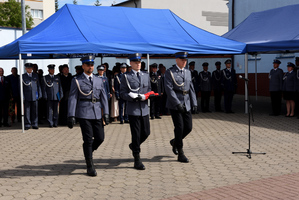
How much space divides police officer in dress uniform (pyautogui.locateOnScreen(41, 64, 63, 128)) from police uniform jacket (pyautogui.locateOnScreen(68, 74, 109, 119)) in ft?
20.7

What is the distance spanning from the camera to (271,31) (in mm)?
15461

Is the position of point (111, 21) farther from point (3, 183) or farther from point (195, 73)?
point (3, 183)

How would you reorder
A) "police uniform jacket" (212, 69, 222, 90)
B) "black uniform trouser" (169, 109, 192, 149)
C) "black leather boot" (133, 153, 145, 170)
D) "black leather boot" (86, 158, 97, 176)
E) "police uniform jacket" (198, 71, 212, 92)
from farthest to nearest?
"police uniform jacket" (198, 71, 212, 92) → "police uniform jacket" (212, 69, 222, 90) → "black uniform trouser" (169, 109, 192, 149) → "black leather boot" (133, 153, 145, 170) → "black leather boot" (86, 158, 97, 176)

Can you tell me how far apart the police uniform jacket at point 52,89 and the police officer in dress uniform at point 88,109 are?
247 inches

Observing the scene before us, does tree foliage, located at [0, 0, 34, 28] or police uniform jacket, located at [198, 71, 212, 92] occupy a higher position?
tree foliage, located at [0, 0, 34, 28]

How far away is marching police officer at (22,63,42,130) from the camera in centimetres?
1248

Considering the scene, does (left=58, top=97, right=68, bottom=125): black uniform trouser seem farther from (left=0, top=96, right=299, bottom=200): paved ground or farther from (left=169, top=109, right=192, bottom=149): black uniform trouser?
(left=169, top=109, right=192, bottom=149): black uniform trouser

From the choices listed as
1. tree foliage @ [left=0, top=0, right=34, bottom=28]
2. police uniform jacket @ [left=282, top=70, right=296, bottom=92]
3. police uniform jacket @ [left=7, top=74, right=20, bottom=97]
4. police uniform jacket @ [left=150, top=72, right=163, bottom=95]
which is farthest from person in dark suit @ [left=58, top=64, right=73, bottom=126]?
tree foliage @ [left=0, top=0, right=34, bottom=28]

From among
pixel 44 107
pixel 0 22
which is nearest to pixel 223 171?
pixel 44 107

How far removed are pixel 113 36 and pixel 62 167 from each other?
6.65m

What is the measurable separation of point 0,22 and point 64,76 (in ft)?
121

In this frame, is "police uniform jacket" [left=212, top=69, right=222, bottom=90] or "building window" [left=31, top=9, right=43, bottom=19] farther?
"building window" [left=31, top=9, right=43, bottom=19]

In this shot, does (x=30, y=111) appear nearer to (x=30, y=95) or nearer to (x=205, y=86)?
(x=30, y=95)

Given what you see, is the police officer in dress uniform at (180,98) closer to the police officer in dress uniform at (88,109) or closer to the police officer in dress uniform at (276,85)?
the police officer in dress uniform at (88,109)
